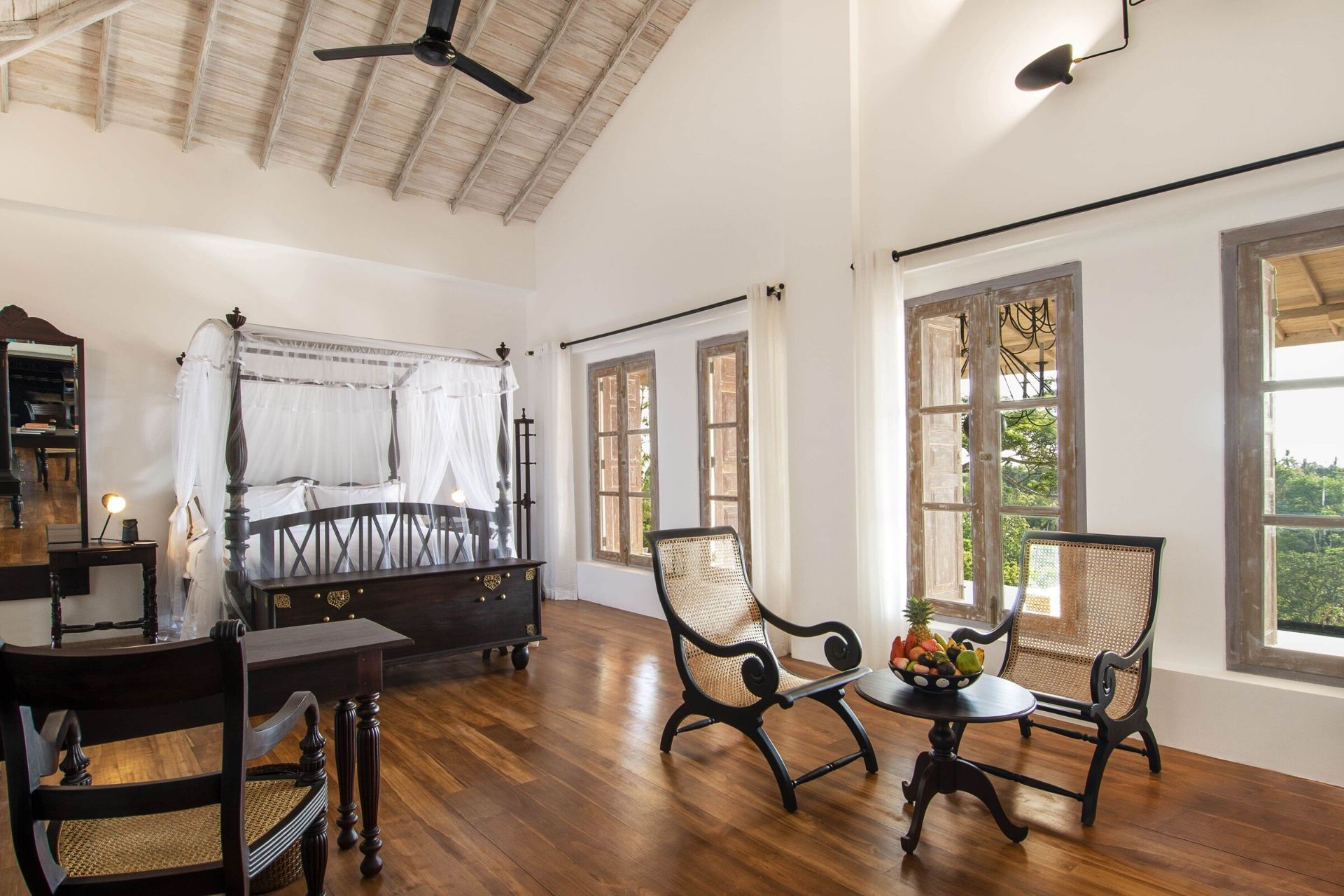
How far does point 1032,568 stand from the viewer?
3.42 meters

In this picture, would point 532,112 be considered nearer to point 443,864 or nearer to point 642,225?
point 642,225

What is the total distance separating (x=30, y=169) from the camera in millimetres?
5152

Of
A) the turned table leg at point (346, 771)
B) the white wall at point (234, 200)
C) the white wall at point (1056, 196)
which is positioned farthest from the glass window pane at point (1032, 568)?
the white wall at point (234, 200)

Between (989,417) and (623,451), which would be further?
(623,451)

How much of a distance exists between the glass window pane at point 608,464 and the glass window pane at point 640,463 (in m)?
0.16

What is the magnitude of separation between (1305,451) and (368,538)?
4910 mm

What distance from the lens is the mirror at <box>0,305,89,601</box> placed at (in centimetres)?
498

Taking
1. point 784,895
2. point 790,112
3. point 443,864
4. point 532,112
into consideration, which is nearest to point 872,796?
point 784,895

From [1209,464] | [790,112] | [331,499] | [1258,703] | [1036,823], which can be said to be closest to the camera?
[1036,823]

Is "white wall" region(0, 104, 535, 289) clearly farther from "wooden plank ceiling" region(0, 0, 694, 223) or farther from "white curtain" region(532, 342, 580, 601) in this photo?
"white curtain" region(532, 342, 580, 601)

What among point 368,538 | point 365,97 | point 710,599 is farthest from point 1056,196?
point 365,97

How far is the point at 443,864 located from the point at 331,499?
11.5 feet

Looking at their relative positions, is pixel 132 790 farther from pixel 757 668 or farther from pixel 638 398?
pixel 638 398

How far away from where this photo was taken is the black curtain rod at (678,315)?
499cm
